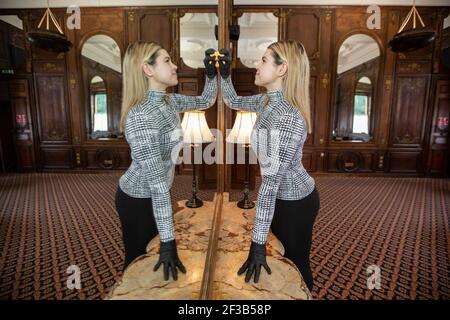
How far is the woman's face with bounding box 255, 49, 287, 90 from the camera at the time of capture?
1.10 meters

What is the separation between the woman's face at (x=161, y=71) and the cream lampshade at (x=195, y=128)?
0.92 feet

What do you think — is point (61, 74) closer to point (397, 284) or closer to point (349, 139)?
point (397, 284)

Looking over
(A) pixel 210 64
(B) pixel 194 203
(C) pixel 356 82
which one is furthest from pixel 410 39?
(B) pixel 194 203

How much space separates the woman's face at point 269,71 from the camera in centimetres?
110

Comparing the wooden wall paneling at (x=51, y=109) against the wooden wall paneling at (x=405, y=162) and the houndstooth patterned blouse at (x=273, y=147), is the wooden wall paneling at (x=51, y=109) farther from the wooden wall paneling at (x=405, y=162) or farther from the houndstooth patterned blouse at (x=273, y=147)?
the wooden wall paneling at (x=405, y=162)

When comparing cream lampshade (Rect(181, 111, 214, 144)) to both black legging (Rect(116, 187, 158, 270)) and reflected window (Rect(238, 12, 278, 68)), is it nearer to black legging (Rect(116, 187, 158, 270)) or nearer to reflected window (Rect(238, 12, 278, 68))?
black legging (Rect(116, 187, 158, 270))

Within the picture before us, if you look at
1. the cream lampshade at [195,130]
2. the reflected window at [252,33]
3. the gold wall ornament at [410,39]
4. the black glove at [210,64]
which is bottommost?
the cream lampshade at [195,130]

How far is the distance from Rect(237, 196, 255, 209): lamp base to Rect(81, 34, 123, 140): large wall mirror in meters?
1.13

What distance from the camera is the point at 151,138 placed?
939mm

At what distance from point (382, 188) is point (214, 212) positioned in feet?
12.5

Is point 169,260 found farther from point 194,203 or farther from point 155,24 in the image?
point 155,24

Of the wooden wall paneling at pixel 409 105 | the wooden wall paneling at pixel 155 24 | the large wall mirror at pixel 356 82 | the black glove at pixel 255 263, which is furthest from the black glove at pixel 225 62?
the wooden wall paneling at pixel 409 105

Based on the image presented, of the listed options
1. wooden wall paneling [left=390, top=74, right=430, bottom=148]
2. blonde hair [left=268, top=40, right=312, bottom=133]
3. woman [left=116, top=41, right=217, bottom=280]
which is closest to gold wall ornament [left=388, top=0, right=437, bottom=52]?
wooden wall paneling [left=390, top=74, right=430, bottom=148]

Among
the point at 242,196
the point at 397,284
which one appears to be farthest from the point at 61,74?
the point at 397,284
